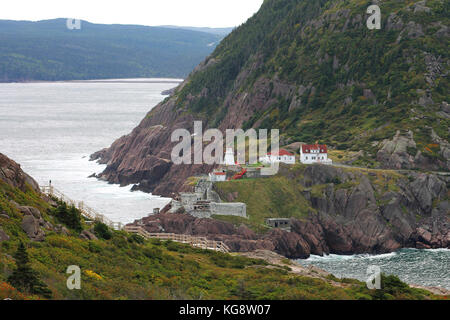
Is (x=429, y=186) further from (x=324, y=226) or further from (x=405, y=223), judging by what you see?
(x=324, y=226)

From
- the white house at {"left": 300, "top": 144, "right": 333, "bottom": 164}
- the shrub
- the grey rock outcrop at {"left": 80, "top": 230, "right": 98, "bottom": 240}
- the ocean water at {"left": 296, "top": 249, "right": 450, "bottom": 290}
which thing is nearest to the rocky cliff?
the ocean water at {"left": 296, "top": 249, "right": 450, "bottom": 290}

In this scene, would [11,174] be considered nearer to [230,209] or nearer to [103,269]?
[103,269]

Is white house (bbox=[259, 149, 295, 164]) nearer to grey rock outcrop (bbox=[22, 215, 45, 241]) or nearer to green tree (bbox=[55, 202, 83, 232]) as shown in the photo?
green tree (bbox=[55, 202, 83, 232])

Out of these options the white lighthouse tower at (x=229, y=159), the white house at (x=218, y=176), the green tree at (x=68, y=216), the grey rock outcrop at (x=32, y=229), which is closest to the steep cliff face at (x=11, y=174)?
the green tree at (x=68, y=216)

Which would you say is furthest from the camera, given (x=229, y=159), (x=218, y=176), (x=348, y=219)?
(x=229, y=159)

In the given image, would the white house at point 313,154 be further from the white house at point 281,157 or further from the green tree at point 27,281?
the green tree at point 27,281

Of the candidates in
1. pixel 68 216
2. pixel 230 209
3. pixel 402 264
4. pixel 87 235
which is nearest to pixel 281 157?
pixel 230 209
